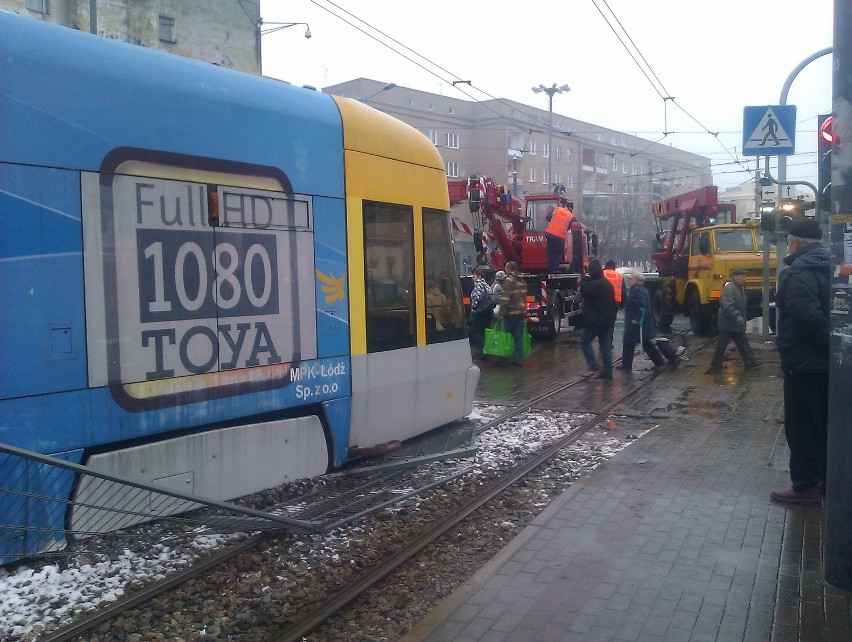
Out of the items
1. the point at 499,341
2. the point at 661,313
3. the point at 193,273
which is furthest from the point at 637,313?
the point at 193,273

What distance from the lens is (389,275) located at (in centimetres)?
712

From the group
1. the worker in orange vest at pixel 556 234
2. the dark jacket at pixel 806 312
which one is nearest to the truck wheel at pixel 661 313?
the worker in orange vest at pixel 556 234

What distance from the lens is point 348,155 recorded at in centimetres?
667

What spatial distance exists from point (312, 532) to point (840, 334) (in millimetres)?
3333

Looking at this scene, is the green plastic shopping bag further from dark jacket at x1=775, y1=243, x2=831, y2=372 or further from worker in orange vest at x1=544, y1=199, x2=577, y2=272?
dark jacket at x1=775, y1=243, x2=831, y2=372

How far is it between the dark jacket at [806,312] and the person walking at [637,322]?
7.40 m

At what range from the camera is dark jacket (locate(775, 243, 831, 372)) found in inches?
230

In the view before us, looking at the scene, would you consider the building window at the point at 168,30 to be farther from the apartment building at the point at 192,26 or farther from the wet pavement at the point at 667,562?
the wet pavement at the point at 667,562

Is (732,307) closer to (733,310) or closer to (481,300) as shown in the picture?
(733,310)

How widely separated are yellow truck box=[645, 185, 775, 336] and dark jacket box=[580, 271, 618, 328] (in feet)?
22.8

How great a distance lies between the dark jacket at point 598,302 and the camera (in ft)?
42.6

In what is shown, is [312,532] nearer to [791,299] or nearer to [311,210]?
[311,210]

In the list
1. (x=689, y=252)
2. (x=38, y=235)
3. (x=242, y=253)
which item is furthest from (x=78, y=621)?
(x=689, y=252)

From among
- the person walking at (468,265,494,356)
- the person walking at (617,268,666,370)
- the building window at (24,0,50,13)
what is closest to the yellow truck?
the person walking at (617,268,666,370)
